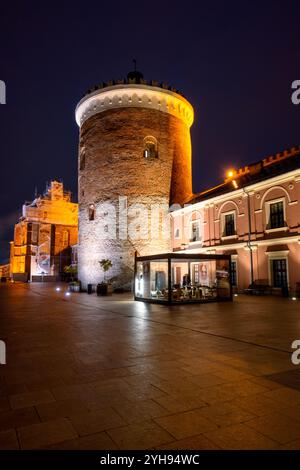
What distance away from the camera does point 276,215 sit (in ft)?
67.5

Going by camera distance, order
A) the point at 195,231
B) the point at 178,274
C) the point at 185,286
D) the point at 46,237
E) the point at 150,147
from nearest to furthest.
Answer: the point at 185,286 < the point at 178,274 < the point at 195,231 < the point at 150,147 < the point at 46,237

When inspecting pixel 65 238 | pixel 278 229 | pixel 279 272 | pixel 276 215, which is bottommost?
pixel 279 272

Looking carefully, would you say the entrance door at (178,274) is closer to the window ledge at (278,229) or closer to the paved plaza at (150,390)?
the window ledge at (278,229)

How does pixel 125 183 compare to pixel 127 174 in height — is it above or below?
below

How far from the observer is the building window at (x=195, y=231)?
27.1m

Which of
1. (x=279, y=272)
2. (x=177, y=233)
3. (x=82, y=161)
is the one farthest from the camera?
(x=82, y=161)

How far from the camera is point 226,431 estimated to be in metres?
3.19

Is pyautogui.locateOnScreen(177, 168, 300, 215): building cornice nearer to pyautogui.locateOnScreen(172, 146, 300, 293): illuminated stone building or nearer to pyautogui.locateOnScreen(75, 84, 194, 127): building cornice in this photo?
pyautogui.locateOnScreen(172, 146, 300, 293): illuminated stone building

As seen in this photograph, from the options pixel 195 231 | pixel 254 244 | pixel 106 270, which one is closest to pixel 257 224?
pixel 254 244

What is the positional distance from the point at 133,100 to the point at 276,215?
16.7 m

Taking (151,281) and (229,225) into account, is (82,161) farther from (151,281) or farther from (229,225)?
(151,281)

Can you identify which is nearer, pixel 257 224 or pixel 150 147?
pixel 257 224

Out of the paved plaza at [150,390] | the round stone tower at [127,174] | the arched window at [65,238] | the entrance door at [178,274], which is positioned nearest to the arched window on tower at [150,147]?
the round stone tower at [127,174]

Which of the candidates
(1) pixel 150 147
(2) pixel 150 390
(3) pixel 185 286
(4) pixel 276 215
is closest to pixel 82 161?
(1) pixel 150 147
